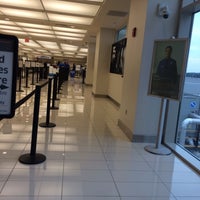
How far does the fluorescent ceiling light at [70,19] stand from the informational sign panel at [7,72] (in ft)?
21.5

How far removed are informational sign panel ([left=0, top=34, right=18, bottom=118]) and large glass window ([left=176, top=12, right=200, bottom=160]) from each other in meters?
3.08

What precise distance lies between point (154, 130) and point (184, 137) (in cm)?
56

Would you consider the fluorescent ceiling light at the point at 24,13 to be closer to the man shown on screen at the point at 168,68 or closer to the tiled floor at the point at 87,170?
the tiled floor at the point at 87,170

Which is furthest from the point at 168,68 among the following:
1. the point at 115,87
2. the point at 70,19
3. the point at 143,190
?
the point at 115,87

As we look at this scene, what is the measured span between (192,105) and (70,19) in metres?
5.48

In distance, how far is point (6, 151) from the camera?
340cm

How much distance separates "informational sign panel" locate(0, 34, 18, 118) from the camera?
62.1 inches

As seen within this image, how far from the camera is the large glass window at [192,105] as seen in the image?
3.95m

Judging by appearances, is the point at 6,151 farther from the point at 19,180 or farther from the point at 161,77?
the point at 161,77

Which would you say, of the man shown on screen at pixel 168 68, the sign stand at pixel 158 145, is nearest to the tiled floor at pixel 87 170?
the sign stand at pixel 158 145

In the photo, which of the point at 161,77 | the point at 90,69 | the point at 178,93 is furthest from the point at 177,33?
the point at 90,69

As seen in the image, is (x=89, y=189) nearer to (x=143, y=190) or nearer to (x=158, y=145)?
(x=143, y=190)

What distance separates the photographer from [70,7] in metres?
6.64

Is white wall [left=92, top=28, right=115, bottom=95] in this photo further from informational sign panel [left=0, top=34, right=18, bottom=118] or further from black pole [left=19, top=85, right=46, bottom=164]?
informational sign panel [left=0, top=34, right=18, bottom=118]
